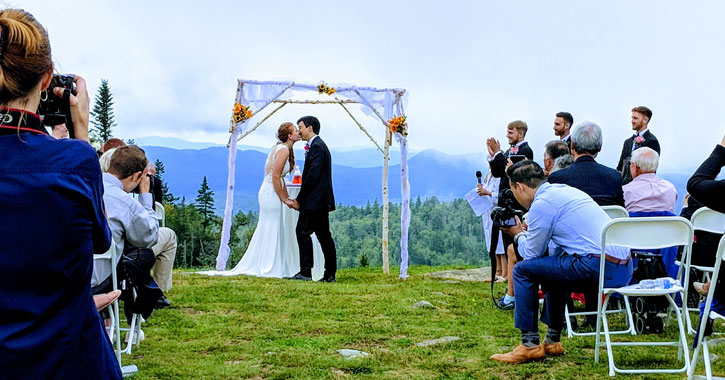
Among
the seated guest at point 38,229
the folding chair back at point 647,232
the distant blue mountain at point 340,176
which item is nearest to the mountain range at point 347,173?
the distant blue mountain at point 340,176

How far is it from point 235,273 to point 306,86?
3.27m

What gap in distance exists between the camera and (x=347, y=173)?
16125 millimetres

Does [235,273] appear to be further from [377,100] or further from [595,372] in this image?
[595,372]

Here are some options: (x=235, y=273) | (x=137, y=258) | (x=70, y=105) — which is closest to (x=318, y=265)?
(x=235, y=273)

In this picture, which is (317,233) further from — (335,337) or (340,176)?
(335,337)

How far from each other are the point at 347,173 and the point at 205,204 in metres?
3.29

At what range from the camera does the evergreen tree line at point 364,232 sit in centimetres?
1434

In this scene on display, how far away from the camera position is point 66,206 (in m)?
1.70

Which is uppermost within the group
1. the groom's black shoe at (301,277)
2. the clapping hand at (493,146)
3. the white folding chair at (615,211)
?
the clapping hand at (493,146)

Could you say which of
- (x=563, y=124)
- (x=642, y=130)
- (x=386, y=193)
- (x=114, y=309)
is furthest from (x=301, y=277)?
(x=114, y=309)

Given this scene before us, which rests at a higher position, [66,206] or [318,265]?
[66,206]

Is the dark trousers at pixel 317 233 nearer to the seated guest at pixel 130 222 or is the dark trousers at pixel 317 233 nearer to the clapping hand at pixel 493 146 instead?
the clapping hand at pixel 493 146

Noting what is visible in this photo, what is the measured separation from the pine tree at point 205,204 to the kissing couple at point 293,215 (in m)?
4.72

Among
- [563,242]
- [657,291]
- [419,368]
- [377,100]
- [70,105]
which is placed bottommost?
[419,368]
